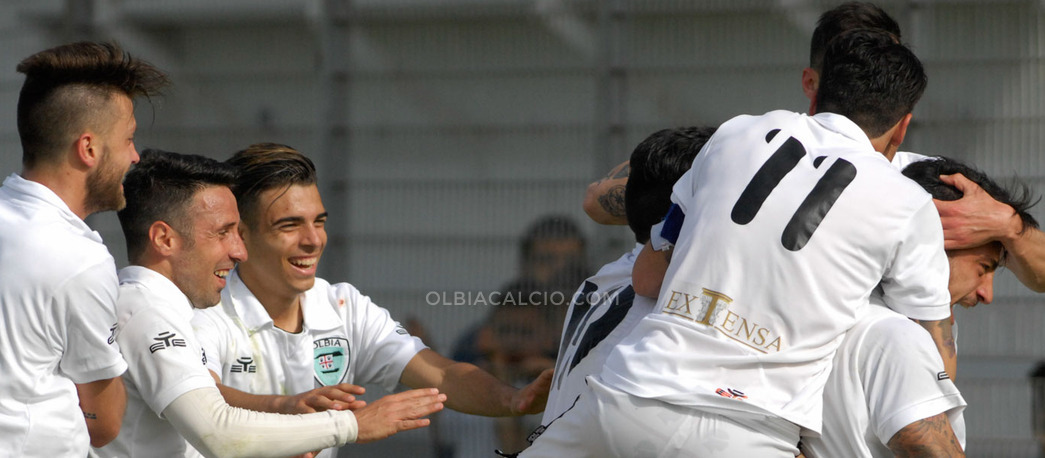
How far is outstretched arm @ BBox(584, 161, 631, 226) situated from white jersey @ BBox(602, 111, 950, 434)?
3.55ft

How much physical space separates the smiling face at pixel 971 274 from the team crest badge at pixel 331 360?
7.11ft

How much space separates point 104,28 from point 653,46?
3.78 metres

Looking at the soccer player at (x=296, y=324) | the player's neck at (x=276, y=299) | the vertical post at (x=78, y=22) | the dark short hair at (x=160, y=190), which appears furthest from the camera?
the vertical post at (x=78, y=22)

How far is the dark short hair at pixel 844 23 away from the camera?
4184 millimetres

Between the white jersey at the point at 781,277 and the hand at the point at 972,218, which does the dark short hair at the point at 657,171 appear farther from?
the hand at the point at 972,218

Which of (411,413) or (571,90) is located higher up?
(571,90)

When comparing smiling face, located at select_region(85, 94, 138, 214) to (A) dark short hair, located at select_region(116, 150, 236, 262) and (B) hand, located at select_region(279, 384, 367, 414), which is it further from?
(B) hand, located at select_region(279, 384, 367, 414)

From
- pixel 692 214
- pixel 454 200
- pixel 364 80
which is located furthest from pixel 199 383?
pixel 364 80

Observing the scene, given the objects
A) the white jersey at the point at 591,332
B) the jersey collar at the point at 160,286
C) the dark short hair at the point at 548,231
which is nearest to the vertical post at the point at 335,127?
the dark short hair at the point at 548,231

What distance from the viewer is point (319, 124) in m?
7.18

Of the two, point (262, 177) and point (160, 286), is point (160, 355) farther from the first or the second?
point (262, 177)

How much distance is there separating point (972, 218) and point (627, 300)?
99 cm

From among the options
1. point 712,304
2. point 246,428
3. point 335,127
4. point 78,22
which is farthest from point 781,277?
point 78,22

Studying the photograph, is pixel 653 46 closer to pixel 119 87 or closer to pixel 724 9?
pixel 724 9
